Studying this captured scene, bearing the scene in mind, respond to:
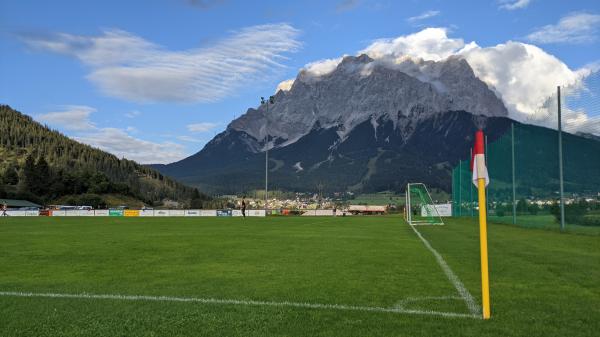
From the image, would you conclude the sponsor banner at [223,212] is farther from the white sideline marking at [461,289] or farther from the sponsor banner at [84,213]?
the white sideline marking at [461,289]

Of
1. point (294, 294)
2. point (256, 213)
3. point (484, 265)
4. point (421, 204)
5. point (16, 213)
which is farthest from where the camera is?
point (16, 213)

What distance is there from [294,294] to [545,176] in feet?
73.6

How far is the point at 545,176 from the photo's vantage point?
1074 inches

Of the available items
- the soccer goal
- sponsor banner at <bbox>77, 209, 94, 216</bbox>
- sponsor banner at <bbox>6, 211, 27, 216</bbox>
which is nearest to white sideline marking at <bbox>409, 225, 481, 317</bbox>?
the soccer goal

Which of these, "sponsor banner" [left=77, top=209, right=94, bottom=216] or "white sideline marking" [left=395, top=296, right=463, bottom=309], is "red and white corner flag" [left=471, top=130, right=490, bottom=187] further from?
"sponsor banner" [left=77, top=209, right=94, bottom=216]

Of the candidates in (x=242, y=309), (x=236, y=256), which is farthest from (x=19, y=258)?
(x=242, y=309)

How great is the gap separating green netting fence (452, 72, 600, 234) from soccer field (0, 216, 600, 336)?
10.0 metres

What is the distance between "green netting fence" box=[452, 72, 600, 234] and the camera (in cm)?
2345

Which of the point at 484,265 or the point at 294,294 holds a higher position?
the point at 484,265

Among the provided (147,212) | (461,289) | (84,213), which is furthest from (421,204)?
(84,213)

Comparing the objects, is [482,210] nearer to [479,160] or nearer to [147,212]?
[479,160]

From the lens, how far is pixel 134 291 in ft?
28.5

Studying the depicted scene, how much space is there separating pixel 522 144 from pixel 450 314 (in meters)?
26.7

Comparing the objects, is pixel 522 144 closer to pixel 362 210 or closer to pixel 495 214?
pixel 495 214
